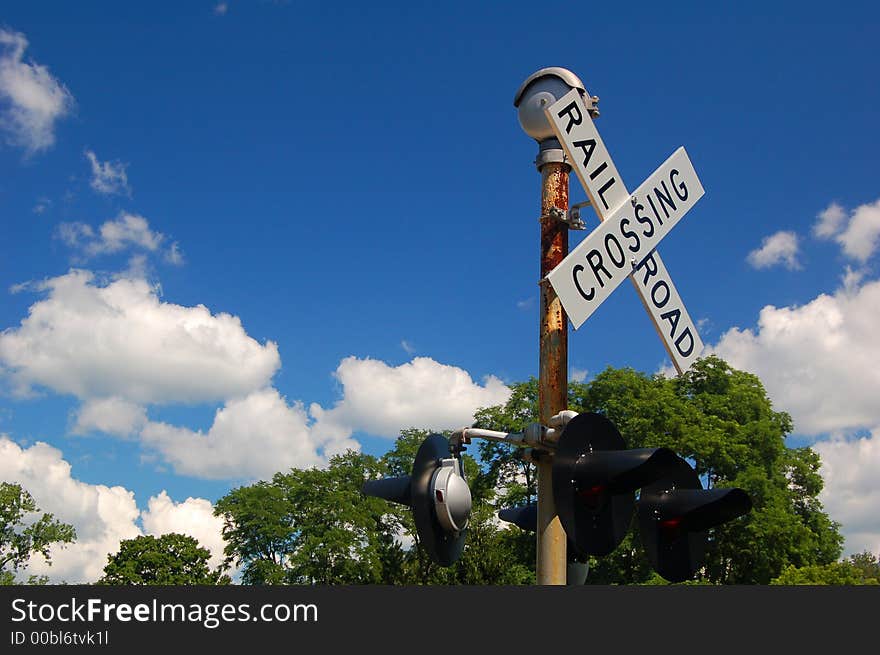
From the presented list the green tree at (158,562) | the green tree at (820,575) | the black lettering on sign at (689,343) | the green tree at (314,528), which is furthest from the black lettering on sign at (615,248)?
the green tree at (158,562)

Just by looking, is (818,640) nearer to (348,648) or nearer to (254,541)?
(348,648)

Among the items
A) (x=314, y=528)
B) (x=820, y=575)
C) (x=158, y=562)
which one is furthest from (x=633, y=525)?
(x=158, y=562)

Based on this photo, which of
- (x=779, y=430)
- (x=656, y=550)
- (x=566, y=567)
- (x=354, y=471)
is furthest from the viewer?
(x=354, y=471)

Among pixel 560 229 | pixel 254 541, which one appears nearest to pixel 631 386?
pixel 254 541

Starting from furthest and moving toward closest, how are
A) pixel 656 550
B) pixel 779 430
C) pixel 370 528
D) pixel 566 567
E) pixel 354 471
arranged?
1. pixel 354 471
2. pixel 370 528
3. pixel 779 430
4. pixel 566 567
5. pixel 656 550

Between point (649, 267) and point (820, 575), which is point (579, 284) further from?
point (820, 575)

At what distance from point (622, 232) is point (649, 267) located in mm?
352

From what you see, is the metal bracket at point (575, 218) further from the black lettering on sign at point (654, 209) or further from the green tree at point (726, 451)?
the green tree at point (726, 451)

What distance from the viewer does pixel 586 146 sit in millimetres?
5359

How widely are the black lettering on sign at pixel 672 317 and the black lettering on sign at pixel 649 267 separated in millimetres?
264

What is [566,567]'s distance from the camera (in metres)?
5.21

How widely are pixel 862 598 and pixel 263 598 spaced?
125 inches

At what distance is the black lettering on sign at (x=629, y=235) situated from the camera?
17.2 ft

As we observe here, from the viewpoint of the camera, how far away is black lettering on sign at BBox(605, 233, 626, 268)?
5.07 metres
